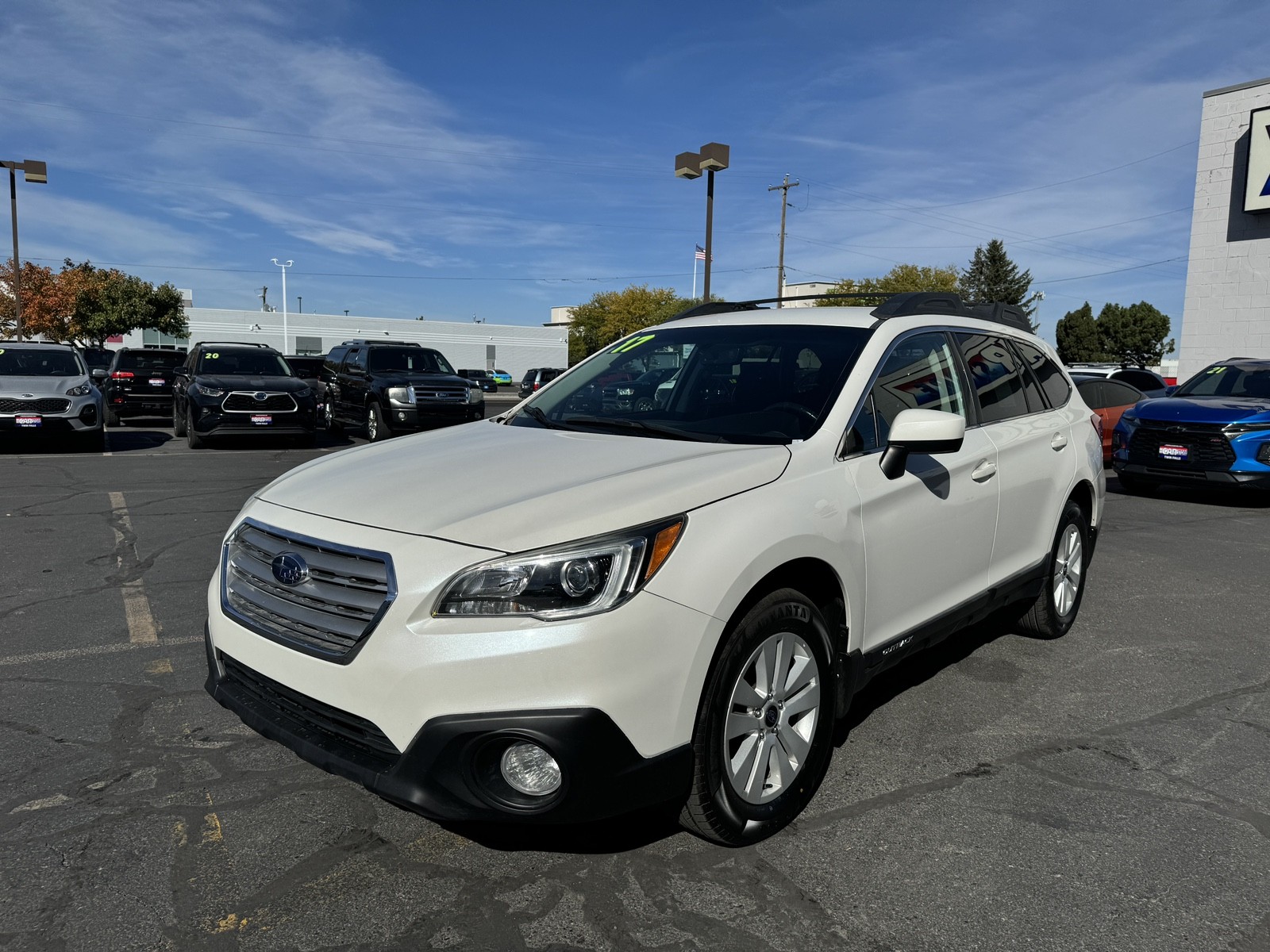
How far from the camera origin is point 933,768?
3.58 meters

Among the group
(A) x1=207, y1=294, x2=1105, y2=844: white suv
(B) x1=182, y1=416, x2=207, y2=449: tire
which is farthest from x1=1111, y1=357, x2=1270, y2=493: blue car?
(B) x1=182, y1=416, x2=207, y2=449: tire

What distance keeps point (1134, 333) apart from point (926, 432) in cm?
8828

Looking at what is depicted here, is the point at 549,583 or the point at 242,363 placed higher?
the point at 242,363

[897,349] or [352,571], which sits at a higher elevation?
[897,349]

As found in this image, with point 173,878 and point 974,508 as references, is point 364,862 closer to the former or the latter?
point 173,878

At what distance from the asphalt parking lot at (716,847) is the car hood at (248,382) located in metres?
10.2

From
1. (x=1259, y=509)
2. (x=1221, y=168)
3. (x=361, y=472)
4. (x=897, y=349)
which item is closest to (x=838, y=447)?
(x=897, y=349)

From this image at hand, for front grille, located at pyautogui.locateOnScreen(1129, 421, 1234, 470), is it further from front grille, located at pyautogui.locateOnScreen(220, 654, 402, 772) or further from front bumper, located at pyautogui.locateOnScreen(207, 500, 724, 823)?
front grille, located at pyautogui.locateOnScreen(220, 654, 402, 772)

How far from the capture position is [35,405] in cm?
1343

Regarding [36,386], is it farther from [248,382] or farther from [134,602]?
[134,602]

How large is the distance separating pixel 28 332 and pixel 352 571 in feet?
195

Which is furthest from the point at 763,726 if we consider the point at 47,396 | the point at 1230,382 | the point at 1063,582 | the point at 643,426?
the point at 47,396

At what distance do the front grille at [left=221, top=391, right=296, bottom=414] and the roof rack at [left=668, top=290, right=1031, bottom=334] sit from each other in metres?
11.3

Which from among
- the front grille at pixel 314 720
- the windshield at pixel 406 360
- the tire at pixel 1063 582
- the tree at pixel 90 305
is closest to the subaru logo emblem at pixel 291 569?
the front grille at pixel 314 720
